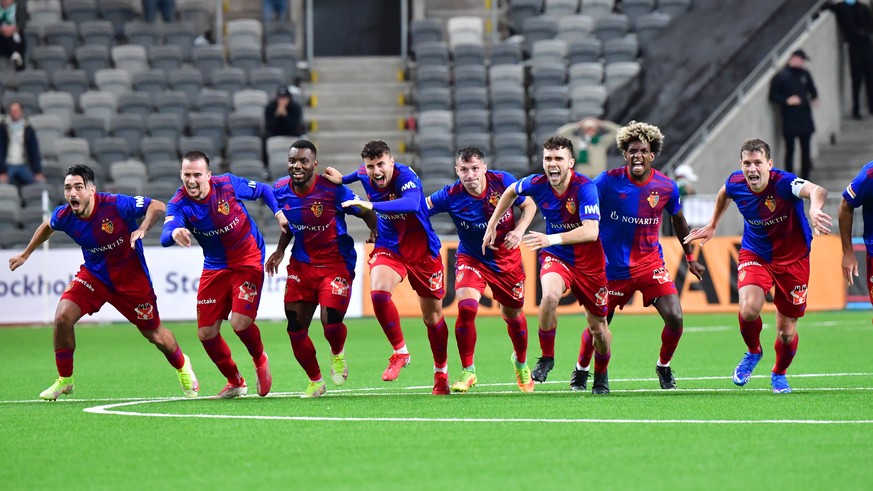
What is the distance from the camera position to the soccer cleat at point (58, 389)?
11.6 meters

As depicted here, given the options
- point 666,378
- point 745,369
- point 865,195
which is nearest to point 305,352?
point 666,378

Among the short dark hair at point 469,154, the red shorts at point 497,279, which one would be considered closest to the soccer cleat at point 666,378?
the red shorts at point 497,279

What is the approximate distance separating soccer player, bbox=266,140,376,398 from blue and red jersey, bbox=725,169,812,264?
10.3 feet

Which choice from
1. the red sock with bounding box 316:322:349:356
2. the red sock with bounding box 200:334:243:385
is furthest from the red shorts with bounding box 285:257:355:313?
the red sock with bounding box 200:334:243:385

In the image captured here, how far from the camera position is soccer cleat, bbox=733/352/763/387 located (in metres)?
11.5

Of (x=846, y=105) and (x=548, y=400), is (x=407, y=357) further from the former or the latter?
(x=846, y=105)

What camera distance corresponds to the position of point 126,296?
39.4 ft

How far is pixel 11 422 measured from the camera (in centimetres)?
982

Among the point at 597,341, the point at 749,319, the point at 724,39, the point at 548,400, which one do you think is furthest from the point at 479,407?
the point at 724,39

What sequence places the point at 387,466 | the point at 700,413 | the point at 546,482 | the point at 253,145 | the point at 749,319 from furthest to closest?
the point at 253,145, the point at 749,319, the point at 700,413, the point at 387,466, the point at 546,482

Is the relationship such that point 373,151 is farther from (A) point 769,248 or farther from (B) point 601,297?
(A) point 769,248

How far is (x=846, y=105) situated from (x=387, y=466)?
23.1 meters

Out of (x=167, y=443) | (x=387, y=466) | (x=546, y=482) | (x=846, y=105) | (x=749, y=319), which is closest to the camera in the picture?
(x=546, y=482)

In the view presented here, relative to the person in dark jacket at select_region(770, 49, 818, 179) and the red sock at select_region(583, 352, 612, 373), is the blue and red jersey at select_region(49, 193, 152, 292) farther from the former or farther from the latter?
the person in dark jacket at select_region(770, 49, 818, 179)
